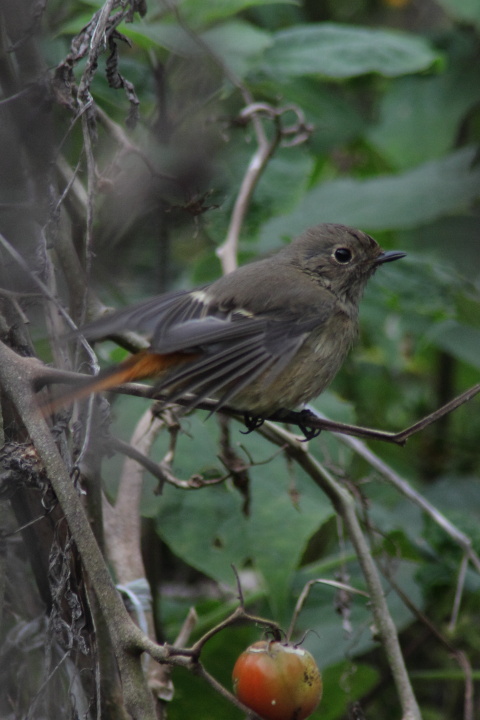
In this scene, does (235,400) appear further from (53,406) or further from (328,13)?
(328,13)

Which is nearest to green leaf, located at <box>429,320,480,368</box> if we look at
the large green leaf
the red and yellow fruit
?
the large green leaf

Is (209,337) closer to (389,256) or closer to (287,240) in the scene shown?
(389,256)

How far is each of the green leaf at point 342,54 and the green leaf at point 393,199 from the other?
0.54 m

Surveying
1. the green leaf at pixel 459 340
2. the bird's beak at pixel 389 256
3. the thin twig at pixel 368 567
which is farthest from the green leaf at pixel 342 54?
the thin twig at pixel 368 567

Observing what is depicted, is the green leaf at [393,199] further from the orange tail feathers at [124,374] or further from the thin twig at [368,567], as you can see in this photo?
the orange tail feathers at [124,374]

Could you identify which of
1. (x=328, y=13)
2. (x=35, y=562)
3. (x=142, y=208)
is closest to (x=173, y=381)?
(x=35, y=562)

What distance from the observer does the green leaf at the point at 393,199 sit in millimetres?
3895

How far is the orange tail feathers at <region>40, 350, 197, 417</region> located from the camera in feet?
5.95

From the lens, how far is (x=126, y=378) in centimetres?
210

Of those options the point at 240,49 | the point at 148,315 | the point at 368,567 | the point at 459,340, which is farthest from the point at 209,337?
the point at 459,340

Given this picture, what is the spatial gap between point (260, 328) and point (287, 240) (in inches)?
45.3

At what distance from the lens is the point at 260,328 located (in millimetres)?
2604

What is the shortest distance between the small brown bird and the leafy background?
242mm

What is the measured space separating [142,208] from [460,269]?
6.79ft
